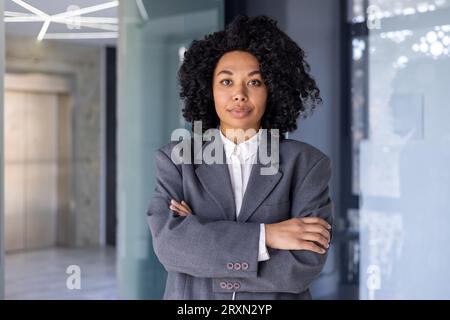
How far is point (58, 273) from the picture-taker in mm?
6289

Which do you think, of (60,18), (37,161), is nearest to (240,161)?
(60,18)

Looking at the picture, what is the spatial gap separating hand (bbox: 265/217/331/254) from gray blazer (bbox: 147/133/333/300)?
0.02 metres

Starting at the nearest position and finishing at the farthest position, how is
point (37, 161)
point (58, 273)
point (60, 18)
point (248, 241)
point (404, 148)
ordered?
point (248, 241)
point (404, 148)
point (60, 18)
point (58, 273)
point (37, 161)

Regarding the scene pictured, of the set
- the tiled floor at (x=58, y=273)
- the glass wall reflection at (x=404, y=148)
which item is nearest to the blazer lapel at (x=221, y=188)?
the glass wall reflection at (x=404, y=148)

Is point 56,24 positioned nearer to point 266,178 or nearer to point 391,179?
point 391,179

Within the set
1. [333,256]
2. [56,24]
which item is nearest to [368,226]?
[333,256]

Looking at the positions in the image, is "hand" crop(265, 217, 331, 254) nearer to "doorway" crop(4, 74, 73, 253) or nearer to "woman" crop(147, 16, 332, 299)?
"woman" crop(147, 16, 332, 299)

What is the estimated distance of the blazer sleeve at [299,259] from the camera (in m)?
1.30

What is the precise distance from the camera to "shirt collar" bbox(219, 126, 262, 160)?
1.36m

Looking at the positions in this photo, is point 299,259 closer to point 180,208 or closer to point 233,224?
point 233,224

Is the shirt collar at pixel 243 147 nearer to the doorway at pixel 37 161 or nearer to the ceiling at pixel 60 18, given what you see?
the ceiling at pixel 60 18

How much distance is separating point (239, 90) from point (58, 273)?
546 centimetres

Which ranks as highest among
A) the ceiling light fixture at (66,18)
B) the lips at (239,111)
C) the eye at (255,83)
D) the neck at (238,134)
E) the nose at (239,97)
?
the ceiling light fixture at (66,18)

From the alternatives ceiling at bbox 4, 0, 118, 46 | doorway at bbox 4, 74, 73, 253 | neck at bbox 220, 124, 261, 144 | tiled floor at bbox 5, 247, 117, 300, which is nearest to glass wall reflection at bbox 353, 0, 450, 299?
ceiling at bbox 4, 0, 118, 46
